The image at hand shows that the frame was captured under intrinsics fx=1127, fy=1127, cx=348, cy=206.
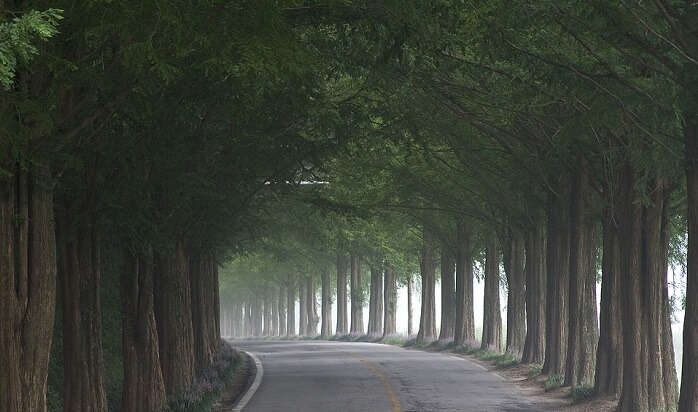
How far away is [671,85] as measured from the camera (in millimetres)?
15875

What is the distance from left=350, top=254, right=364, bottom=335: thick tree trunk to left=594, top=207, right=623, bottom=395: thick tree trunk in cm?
4298

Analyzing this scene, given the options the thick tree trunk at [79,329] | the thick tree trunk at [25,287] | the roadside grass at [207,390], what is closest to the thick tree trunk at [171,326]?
Result: the roadside grass at [207,390]

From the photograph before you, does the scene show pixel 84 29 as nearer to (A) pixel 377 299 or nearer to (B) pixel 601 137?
(B) pixel 601 137

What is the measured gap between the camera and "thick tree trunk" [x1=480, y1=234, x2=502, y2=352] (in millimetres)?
43969

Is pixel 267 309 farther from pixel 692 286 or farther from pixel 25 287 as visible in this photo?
pixel 25 287

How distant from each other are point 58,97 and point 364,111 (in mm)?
13516

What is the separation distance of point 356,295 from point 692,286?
53.2 metres

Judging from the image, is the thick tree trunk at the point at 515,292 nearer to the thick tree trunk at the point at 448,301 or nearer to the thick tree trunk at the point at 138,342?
the thick tree trunk at the point at 448,301

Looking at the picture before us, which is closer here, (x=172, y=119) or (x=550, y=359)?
(x=172, y=119)

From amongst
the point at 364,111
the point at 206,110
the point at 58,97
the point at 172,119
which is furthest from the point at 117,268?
the point at 58,97

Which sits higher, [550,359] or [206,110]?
[206,110]

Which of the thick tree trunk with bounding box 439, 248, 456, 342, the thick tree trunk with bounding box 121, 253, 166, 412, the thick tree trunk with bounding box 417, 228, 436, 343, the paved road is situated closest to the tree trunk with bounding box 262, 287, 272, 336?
the thick tree trunk with bounding box 417, 228, 436, 343

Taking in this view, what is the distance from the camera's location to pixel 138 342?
2117 cm

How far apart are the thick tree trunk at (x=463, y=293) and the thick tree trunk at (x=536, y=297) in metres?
11.9
